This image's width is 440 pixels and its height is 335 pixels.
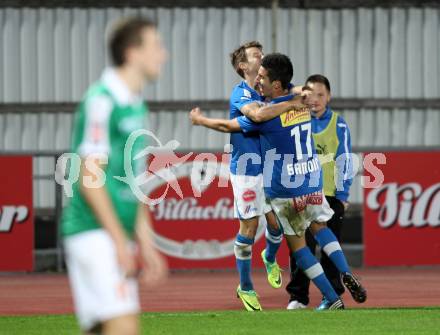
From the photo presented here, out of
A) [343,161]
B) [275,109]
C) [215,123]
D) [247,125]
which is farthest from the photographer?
[343,161]

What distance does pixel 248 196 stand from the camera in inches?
428

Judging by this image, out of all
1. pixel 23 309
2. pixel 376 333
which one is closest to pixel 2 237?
pixel 23 309

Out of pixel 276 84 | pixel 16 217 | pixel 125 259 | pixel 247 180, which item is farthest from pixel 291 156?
pixel 16 217

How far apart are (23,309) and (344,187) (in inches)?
128

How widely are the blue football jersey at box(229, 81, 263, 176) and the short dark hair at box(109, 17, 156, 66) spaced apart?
17.4 ft

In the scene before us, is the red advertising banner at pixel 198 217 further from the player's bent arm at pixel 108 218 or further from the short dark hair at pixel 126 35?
the player's bent arm at pixel 108 218

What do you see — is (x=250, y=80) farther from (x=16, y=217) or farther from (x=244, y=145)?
(x=16, y=217)

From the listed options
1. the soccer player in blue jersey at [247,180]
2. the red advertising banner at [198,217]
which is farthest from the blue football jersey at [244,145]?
the red advertising banner at [198,217]

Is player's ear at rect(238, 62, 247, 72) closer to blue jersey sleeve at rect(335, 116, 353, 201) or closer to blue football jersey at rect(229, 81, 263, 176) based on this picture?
blue football jersey at rect(229, 81, 263, 176)

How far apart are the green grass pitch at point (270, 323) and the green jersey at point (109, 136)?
3755 mm

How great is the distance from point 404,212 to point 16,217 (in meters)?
4.91

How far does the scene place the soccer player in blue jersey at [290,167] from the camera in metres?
10.0

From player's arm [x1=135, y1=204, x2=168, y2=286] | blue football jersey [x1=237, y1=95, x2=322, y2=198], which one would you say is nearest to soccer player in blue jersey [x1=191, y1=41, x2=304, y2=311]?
blue football jersey [x1=237, y1=95, x2=322, y2=198]

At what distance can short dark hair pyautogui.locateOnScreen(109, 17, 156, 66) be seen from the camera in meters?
5.25
